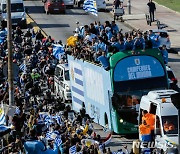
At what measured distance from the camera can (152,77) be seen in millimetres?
32844

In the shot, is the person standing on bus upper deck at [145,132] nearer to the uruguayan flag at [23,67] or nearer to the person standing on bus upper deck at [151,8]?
the uruguayan flag at [23,67]

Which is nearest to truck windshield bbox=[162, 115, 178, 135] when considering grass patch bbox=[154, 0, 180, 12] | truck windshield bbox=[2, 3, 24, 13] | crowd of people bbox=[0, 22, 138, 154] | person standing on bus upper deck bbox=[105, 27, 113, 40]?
crowd of people bbox=[0, 22, 138, 154]

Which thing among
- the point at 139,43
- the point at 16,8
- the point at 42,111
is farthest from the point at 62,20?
the point at 139,43

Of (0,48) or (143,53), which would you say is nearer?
(143,53)

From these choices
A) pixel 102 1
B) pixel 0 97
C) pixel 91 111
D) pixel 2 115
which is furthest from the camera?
pixel 102 1

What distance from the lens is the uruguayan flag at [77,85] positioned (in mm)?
36969

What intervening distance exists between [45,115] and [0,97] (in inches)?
246

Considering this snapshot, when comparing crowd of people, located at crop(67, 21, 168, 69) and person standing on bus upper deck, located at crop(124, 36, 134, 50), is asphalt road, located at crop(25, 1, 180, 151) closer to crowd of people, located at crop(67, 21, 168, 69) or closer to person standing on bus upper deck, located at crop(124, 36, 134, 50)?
crowd of people, located at crop(67, 21, 168, 69)

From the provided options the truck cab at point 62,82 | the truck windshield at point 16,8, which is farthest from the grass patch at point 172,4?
the truck cab at point 62,82

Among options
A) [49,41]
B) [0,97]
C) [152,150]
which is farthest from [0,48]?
[152,150]

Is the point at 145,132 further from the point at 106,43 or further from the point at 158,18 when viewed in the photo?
the point at 158,18

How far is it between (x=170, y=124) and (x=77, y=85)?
9.69 m

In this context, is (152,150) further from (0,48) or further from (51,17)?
(51,17)

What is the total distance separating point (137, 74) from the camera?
3269cm
